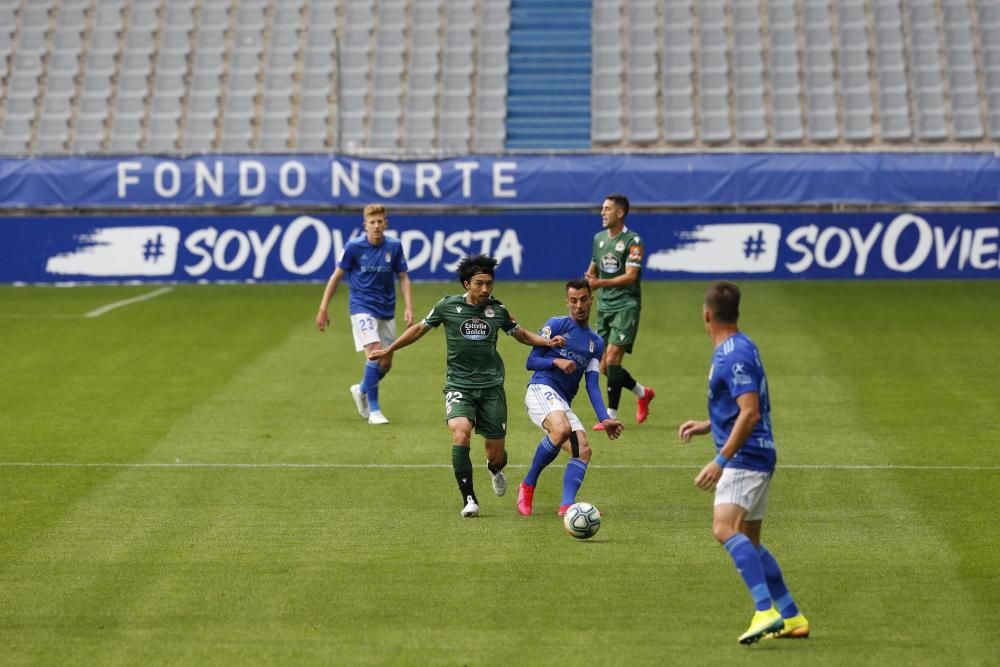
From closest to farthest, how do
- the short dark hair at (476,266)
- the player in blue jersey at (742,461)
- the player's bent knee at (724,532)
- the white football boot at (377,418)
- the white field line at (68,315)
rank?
1. the player in blue jersey at (742,461)
2. the player's bent knee at (724,532)
3. the short dark hair at (476,266)
4. the white football boot at (377,418)
5. the white field line at (68,315)

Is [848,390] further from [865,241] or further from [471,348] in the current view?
[865,241]

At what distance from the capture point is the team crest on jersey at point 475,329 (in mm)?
11391

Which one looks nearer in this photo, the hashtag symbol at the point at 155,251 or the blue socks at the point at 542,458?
the blue socks at the point at 542,458

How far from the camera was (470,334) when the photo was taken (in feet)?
37.5

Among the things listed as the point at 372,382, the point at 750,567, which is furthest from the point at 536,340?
the point at 372,382

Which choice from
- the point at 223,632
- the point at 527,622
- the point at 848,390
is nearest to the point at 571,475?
the point at 527,622

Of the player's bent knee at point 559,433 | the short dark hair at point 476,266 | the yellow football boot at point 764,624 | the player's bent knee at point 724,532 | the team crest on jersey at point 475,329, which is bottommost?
the yellow football boot at point 764,624

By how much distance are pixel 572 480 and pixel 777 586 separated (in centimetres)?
307

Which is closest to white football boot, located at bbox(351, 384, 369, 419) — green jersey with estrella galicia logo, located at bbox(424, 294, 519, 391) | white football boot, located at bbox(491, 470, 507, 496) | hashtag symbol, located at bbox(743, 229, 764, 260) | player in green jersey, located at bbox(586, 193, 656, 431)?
player in green jersey, located at bbox(586, 193, 656, 431)

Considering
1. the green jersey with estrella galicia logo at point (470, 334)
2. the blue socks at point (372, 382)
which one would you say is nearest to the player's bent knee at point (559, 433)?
the green jersey with estrella galicia logo at point (470, 334)

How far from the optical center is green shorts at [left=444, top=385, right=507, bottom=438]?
37.3 feet

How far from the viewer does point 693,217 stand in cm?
2628

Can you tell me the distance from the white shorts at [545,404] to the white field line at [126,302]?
13160 mm

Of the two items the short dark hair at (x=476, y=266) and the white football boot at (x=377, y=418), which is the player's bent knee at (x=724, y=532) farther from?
the white football boot at (x=377, y=418)
